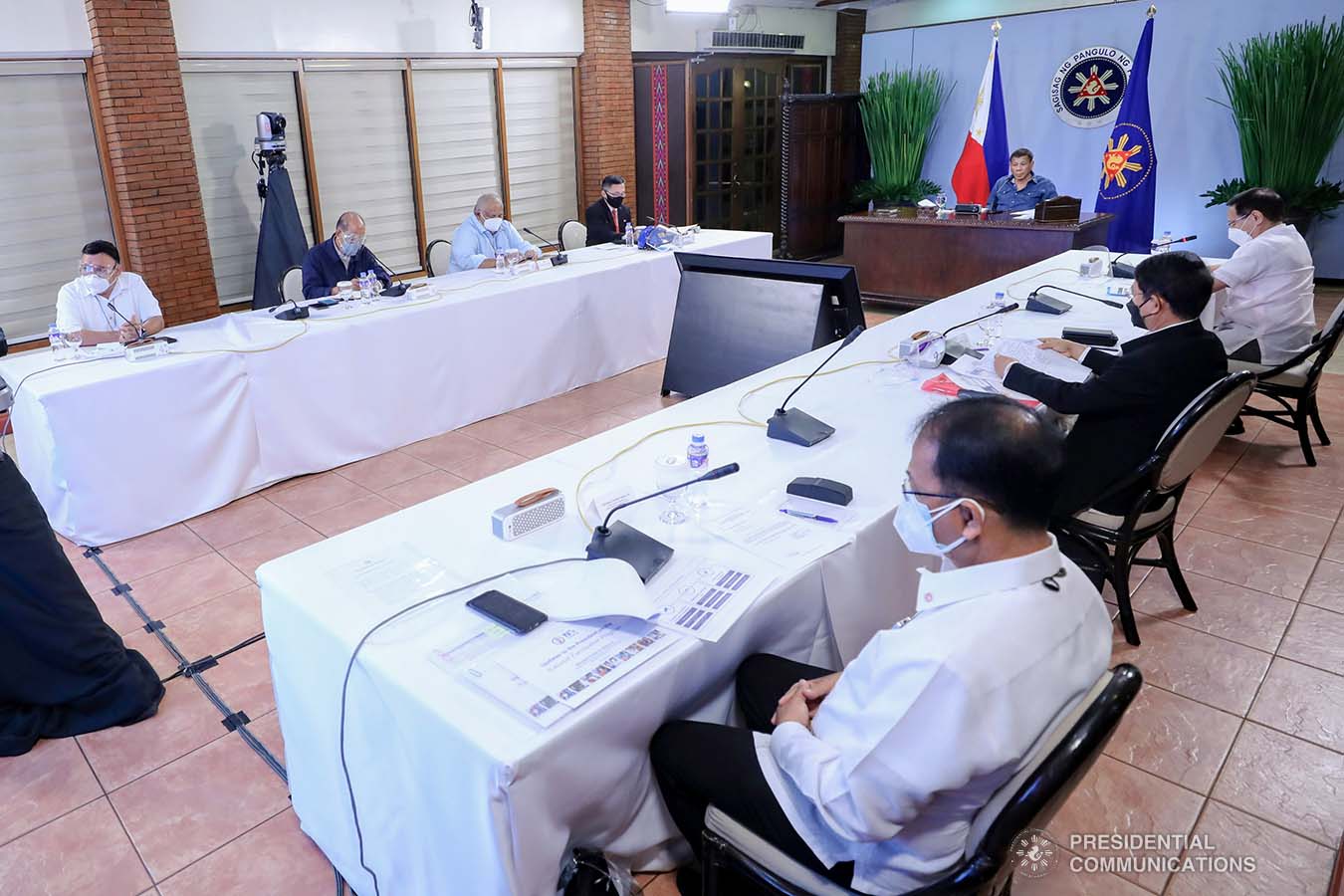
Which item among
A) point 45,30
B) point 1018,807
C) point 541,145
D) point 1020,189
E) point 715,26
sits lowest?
point 1018,807

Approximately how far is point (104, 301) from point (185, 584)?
5.32ft

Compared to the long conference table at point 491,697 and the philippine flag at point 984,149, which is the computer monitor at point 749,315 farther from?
the philippine flag at point 984,149

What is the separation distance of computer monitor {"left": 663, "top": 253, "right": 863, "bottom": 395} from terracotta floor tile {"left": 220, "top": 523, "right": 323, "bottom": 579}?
2008 millimetres

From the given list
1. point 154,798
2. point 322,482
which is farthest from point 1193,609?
point 322,482

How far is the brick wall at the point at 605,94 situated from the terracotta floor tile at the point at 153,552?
5.19 meters

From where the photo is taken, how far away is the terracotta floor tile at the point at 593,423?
4627 mm

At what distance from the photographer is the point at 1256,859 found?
1936 mm

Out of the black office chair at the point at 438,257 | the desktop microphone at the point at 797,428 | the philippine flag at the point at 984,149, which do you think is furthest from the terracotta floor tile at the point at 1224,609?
the philippine flag at the point at 984,149

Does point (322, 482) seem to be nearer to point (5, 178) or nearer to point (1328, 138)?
point (5, 178)

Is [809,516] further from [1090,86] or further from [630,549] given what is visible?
[1090,86]

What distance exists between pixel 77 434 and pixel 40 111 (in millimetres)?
2857

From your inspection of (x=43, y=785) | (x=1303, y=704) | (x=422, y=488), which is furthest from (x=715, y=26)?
(x=43, y=785)

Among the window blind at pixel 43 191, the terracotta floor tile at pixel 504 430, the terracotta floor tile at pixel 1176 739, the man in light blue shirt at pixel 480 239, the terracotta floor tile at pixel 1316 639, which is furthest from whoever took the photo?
the man in light blue shirt at pixel 480 239

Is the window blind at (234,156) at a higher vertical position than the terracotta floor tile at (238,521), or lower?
higher
